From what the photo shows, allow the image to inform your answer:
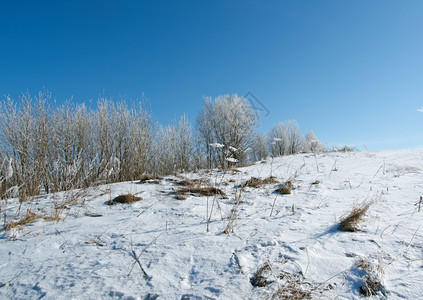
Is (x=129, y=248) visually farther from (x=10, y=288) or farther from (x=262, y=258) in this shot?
(x=262, y=258)

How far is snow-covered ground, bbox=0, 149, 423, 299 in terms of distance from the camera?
1.13 m

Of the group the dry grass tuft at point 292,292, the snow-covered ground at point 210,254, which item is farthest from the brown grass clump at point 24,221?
the dry grass tuft at point 292,292

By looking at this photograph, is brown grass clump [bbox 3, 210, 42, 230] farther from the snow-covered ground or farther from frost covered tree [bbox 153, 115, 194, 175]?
frost covered tree [bbox 153, 115, 194, 175]

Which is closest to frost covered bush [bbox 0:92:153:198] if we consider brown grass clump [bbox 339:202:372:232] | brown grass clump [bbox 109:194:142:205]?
brown grass clump [bbox 109:194:142:205]

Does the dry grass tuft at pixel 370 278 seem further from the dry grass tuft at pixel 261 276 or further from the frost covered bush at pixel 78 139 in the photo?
the frost covered bush at pixel 78 139

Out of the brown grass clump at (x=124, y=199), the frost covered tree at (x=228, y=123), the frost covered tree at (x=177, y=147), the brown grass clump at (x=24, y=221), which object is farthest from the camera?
the frost covered tree at (x=228, y=123)

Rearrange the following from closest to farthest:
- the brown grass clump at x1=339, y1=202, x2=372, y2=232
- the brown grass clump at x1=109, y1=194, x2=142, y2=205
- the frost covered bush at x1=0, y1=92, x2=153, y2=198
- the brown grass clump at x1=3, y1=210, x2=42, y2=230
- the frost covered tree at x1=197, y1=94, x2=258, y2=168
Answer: the brown grass clump at x1=339, y1=202, x2=372, y2=232 → the brown grass clump at x1=3, y1=210, x2=42, y2=230 → the brown grass clump at x1=109, y1=194, x2=142, y2=205 → the frost covered bush at x1=0, y1=92, x2=153, y2=198 → the frost covered tree at x1=197, y1=94, x2=258, y2=168

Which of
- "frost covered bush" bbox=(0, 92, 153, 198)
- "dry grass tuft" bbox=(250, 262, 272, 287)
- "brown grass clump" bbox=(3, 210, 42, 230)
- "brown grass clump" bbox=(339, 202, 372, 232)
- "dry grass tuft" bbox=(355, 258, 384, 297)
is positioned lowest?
"dry grass tuft" bbox=(355, 258, 384, 297)

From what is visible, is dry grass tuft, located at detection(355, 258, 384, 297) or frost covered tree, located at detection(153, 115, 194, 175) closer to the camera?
dry grass tuft, located at detection(355, 258, 384, 297)

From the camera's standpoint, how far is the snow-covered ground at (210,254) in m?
1.13

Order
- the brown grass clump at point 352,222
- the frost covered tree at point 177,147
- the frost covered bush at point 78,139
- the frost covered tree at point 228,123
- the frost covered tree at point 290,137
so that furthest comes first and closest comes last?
the frost covered tree at point 290,137 < the frost covered tree at point 228,123 < the frost covered tree at point 177,147 < the frost covered bush at point 78,139 < the brown grass clump at point 352,222

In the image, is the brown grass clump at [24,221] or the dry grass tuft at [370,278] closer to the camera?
the dry grass tuft at [370,278]

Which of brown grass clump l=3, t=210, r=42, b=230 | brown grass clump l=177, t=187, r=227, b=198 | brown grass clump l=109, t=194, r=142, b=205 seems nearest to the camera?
brown grass clump l=3, t=210, r=42, b=230

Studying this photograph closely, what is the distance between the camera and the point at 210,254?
4.78ft
